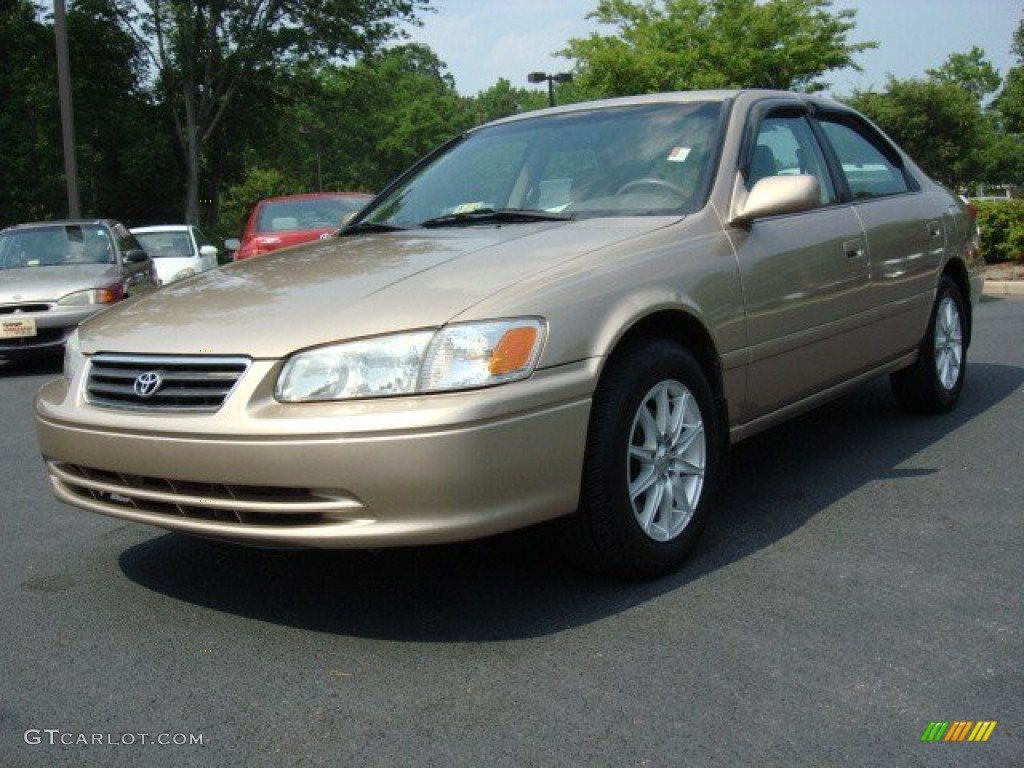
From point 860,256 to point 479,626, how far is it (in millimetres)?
2470

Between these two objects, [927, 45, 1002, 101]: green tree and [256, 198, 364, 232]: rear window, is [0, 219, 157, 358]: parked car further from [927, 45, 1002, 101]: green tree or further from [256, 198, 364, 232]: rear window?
[927, 45, 1002, 101]: green tree

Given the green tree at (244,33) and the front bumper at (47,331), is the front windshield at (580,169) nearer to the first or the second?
the front bumper at (47,331)

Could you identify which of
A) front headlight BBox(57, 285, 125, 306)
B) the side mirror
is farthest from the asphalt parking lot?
front headlight BBox(57, 285, 125, 306)

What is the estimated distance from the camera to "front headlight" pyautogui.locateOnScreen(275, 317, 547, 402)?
3.01 metres

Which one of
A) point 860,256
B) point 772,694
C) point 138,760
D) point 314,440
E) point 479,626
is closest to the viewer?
point 138,760

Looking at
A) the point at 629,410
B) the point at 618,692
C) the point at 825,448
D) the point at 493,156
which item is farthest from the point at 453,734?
the point at 825,448

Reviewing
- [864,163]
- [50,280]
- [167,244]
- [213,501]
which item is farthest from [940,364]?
[167,244]

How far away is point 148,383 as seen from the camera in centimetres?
330

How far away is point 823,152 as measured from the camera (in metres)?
4.98

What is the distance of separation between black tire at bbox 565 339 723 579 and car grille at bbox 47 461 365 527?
2.34 ft

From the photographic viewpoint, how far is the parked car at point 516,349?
302 cm

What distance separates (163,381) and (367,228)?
155cm

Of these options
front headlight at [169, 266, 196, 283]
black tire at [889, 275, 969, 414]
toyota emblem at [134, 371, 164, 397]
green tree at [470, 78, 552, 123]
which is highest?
green tree at [470, 78, 552, 123]

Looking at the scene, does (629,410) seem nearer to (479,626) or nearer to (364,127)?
(479,626)
